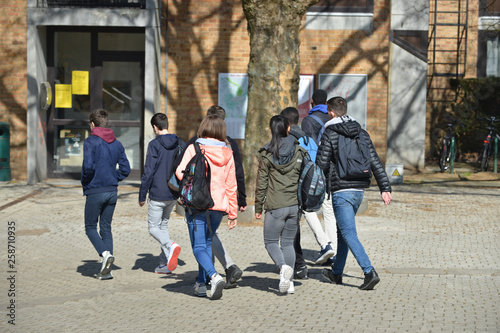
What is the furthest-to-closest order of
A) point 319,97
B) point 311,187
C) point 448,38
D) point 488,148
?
point 448,38 < point 488,148 < point 319,97 < point 311,187

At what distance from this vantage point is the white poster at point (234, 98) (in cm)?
1588

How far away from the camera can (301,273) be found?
757 cm

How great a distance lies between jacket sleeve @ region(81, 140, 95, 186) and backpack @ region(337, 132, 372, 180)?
259cm

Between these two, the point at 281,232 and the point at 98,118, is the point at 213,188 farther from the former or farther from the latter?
the point at 98,118

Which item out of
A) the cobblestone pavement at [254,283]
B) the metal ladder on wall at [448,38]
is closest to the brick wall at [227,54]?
the cobblestone pavement at [254,283]

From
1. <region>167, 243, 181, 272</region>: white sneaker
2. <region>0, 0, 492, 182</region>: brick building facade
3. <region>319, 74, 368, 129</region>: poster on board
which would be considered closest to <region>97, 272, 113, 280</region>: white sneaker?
<region>167, 243, 181, 272</region>: white sneaker

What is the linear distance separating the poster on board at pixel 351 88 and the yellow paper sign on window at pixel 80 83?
210 inches

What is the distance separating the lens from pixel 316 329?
5703 millimetres

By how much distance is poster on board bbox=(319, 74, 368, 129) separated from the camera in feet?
52.3

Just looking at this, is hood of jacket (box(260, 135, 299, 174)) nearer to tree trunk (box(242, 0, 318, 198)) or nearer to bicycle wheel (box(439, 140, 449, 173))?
tree trunk (box(242, 0, 318, 198))

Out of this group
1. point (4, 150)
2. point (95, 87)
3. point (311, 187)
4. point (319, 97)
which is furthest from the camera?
point (95, 87)

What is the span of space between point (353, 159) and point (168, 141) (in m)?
2.05

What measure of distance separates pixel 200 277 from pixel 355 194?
1709 mm

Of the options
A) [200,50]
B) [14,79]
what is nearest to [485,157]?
[200,50]
